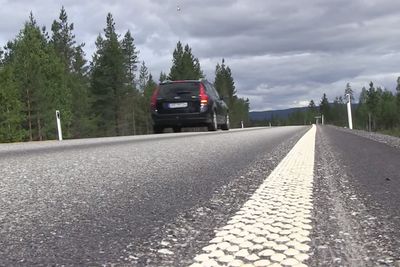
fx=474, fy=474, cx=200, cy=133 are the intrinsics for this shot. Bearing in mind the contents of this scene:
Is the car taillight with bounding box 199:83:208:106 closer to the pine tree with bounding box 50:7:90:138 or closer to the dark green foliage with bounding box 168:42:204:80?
the pine tree with bounding box 50:7:90:138

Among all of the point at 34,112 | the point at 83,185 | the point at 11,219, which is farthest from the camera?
the point at 34,112

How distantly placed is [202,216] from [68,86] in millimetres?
62415

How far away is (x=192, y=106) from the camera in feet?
52.6

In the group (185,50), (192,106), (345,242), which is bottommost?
(345,242)

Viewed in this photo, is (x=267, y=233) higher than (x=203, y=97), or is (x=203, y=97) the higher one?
(x=203, y=97)

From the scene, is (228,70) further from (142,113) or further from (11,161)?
(11,161)

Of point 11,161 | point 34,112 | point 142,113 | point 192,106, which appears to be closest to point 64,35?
point 142,113

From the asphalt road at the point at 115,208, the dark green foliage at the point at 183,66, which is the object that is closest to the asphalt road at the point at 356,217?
the asphalt road at the point at 115,208

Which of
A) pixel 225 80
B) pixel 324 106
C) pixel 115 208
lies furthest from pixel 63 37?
pixel 324 106

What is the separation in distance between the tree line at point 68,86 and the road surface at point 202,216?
39700 mm

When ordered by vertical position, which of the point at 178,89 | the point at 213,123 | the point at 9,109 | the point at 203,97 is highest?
the point at 9,109

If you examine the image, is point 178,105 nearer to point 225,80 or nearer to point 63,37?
point 63,37

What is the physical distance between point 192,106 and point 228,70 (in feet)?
313

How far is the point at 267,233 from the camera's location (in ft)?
5.76
